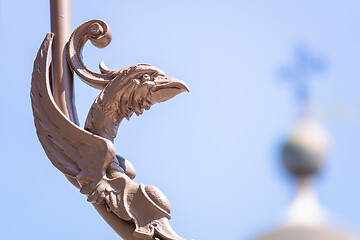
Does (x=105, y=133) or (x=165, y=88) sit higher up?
(x=165, y=88)

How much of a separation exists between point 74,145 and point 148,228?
0.93 ft

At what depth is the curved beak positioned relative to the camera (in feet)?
5.47

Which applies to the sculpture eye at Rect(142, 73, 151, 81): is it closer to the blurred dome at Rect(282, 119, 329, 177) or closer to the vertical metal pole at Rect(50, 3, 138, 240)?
the vertical metal pole at Rect(50, 3, 138, 240)

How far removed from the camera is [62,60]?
1.83m

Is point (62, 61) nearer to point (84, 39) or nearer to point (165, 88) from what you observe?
point (84, 39)

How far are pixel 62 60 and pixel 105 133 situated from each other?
0.24 m

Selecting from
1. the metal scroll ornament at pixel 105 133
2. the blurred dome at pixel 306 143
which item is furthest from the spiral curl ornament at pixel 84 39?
the blurred dome at pixel 306 143

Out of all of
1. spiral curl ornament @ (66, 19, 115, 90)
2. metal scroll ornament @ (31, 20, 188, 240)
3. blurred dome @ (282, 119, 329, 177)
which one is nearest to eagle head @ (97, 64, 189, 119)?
metal scroll ornament @ (31, 20, 188, 240)

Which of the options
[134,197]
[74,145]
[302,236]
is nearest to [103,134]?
[74,145]

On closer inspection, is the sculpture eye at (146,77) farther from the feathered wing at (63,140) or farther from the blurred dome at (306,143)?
the blurred dome at (306,143)

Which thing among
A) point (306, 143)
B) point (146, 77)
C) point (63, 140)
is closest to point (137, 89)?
point (146, 77)

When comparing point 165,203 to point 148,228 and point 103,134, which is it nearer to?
point 148,228

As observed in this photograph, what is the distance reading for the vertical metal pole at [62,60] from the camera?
179 cm

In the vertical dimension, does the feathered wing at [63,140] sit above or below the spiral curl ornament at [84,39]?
below
